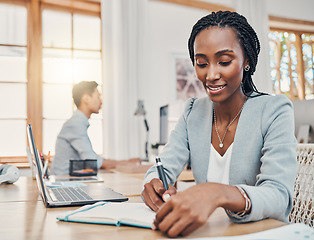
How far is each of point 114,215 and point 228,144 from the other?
528 mm

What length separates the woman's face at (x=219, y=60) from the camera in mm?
1023

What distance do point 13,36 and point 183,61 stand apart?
212 centimetres

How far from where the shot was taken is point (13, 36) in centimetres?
400

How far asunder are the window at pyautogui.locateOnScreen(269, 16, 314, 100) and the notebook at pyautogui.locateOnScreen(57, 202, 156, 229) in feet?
16.2

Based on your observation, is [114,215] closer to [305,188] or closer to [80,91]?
[305,188]

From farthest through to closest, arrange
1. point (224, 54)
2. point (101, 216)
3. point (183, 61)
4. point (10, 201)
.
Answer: point (183, 61) → point (10, 201) → point (224, 54) → point (101, 216)

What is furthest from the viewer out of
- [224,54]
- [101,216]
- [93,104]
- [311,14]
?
[311,14]

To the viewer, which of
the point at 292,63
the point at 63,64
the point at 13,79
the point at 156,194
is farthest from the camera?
the point at 292,63

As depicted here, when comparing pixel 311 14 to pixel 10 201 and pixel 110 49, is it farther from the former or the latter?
pixel 10 201

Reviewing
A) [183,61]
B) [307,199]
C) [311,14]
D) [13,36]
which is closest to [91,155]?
[307,199]

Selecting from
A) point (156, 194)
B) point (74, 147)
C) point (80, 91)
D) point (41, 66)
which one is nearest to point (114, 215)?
point (156, 194)

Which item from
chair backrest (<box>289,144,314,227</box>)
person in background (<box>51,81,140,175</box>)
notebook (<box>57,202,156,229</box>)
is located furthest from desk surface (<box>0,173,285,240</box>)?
person in background (<box>51,81,140,175</box>)

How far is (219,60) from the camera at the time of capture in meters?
1.03

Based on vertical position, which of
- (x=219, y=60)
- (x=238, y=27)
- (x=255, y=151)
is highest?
(x=238, y=27)
